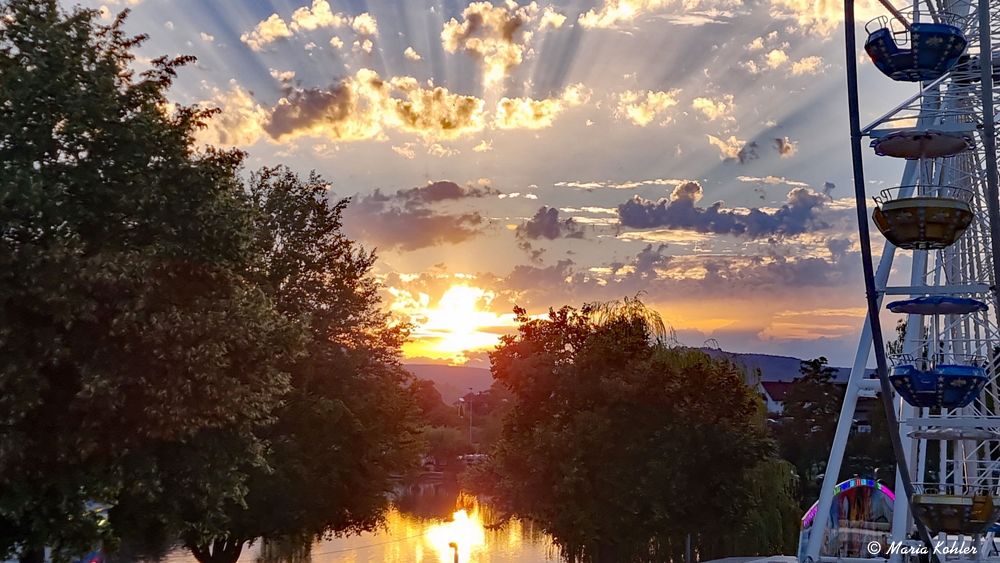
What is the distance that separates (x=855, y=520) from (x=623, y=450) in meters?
12.4

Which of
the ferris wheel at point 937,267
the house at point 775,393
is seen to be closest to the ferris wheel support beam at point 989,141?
the ferris wheel at point 937,267

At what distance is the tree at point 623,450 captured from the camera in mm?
29953

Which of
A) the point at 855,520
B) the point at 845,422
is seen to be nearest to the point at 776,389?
the point at 855,520

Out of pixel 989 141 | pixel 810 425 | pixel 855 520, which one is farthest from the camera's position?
pixel 810 425

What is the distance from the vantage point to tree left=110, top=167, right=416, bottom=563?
102 ft

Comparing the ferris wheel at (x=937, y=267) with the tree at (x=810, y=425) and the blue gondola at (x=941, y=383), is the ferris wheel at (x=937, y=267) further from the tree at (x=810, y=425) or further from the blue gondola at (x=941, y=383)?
the tree at (x=810, y=425)

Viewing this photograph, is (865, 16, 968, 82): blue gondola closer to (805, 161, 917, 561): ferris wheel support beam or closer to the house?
(805, 161, 917, 561): ferris wheel support beam

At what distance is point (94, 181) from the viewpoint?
17.8m

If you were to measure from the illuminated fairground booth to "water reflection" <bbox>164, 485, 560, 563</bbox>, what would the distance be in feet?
44.0

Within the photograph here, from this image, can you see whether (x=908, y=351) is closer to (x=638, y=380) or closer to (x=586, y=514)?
(x=638, y=380)

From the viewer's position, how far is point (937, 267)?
22766mm

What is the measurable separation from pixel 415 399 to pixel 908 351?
1910 centimetres

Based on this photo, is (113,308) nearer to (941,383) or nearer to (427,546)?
(941,383)

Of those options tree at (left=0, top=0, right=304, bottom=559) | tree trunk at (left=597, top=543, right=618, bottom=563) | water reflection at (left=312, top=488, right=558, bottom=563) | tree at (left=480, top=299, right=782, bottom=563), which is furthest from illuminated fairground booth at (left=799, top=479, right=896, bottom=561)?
tree at (left=0, top=0, right=304, bottom=559)
